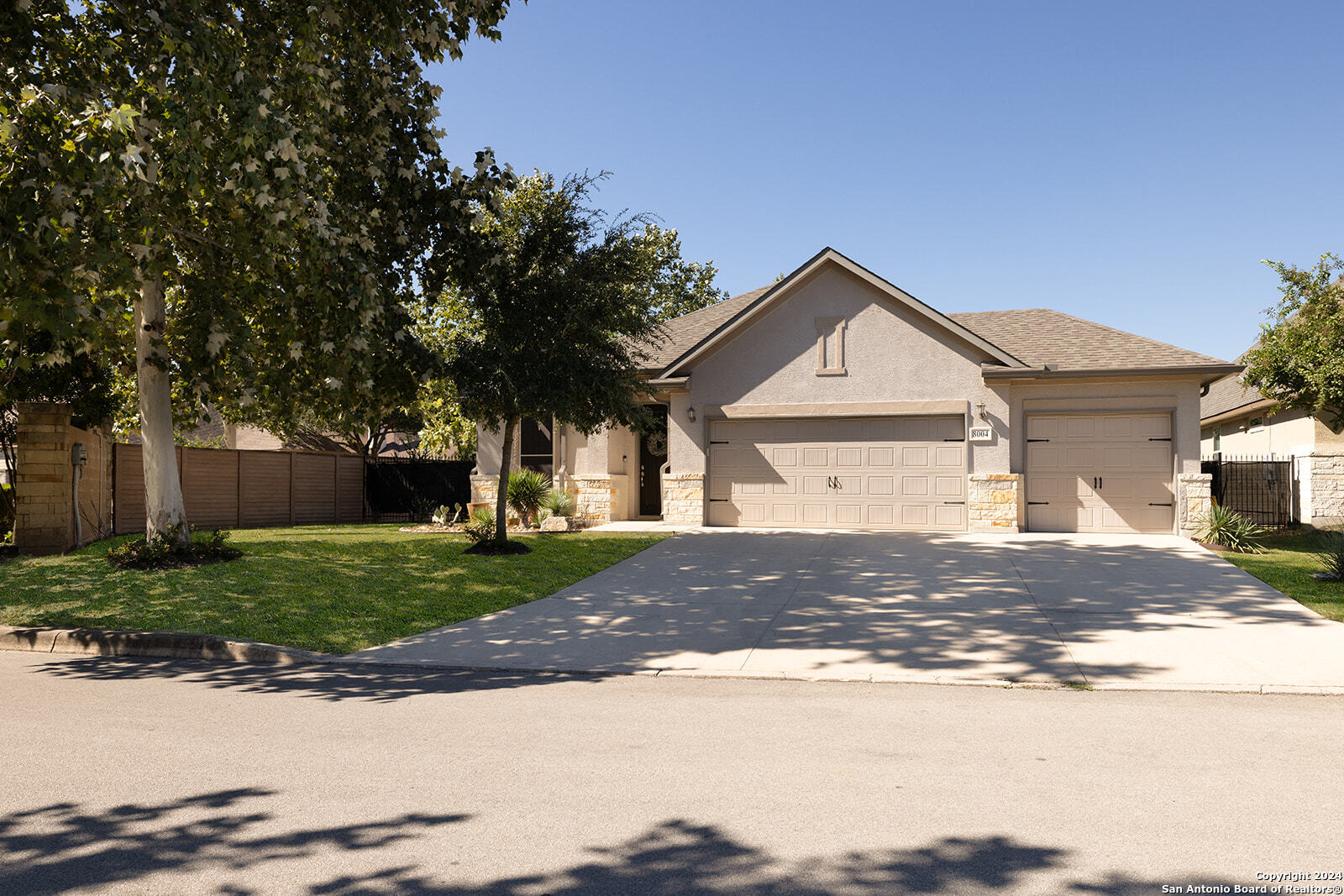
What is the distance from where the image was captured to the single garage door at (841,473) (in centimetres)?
1794

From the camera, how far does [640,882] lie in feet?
11.5

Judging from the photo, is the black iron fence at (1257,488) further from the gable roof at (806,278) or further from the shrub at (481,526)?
the shrub at (481,526)

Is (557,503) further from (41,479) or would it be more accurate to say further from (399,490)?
(41,479)

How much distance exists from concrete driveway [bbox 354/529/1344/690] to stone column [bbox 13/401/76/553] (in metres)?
8.87

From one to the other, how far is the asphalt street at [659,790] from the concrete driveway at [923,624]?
76 centimetres

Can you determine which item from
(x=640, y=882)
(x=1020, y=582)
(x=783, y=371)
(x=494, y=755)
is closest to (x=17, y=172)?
(x=494, y=755)

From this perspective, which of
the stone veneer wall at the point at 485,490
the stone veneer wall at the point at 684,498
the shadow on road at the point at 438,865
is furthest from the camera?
the stone veneer wall at the point at 485,490

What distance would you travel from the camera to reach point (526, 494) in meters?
19.0

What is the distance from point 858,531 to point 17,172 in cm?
1442

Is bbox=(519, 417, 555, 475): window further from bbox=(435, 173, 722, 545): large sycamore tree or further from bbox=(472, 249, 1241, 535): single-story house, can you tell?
bbox=(435, 173, 722, 545): large sycamore tree

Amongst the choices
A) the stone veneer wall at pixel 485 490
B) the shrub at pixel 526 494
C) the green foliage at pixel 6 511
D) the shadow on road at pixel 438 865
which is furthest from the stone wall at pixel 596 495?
the shadow on road at pixel 438 865

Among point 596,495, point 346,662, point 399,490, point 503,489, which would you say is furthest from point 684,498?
point 346,662

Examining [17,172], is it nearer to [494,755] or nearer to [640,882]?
[494,755]

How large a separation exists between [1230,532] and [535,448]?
14237mm
